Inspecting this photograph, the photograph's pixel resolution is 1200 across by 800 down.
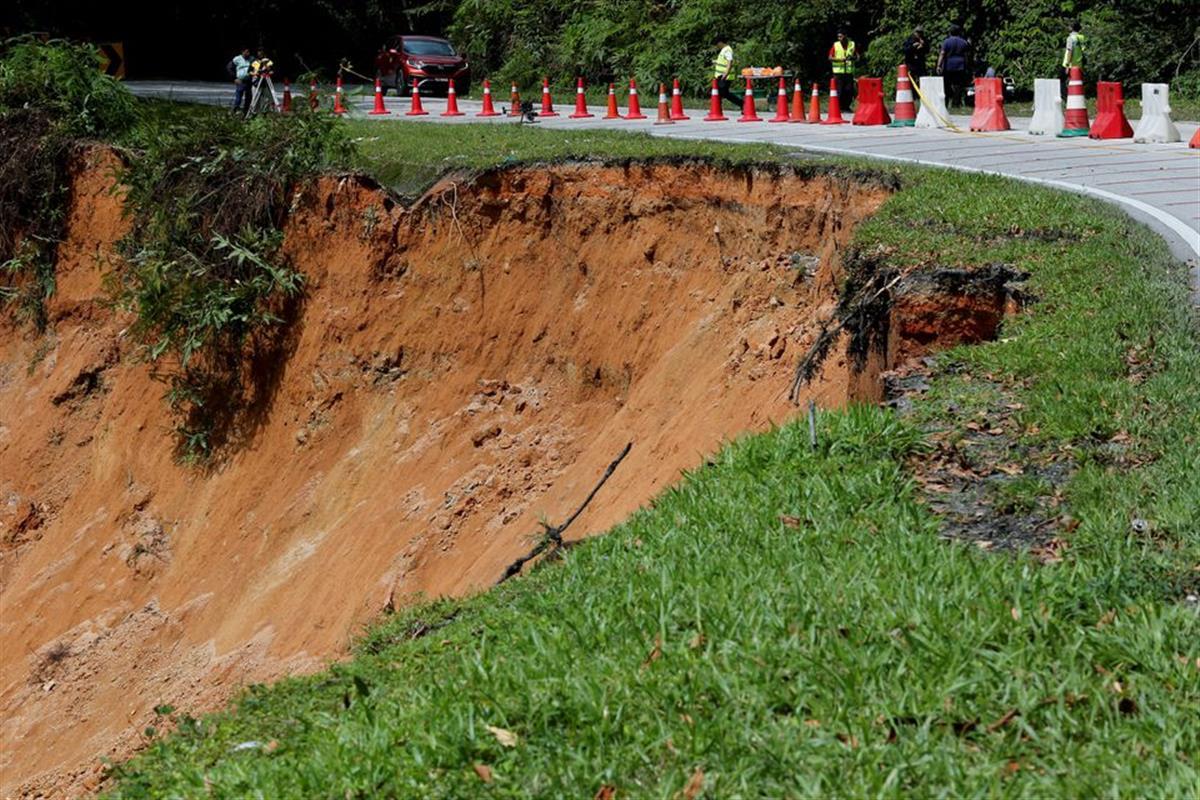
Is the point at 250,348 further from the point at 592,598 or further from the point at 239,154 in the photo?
the point at 592,598

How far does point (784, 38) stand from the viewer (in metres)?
31.0

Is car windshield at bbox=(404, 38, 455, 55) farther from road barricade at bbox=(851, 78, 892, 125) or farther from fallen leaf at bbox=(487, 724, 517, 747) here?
fallen leaf at bbox=(487, 724, 517, 747)

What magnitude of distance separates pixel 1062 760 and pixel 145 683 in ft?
34.8

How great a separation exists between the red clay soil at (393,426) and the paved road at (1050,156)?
7.73ft

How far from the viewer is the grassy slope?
432 centimetres

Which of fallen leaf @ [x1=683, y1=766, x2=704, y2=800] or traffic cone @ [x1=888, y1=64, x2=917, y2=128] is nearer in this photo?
fallen leaf @ [x1=683, y1=766, x2=704, y2=800]

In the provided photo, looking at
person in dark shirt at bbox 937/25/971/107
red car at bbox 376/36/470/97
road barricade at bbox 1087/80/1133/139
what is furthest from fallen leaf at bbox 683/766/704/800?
red car at bbox 376/36/470/97

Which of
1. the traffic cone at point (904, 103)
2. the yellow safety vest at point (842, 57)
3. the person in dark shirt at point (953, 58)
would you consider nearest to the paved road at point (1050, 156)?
the traffic cone at point (904, 103)

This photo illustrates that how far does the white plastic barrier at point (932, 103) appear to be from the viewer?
A: 22.0 m

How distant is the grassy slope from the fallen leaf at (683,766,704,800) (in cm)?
2

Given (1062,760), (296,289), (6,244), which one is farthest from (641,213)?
(1062,760)

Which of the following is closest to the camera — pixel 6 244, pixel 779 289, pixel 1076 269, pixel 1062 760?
pixel 1062 760

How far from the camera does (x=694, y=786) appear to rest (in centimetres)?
429

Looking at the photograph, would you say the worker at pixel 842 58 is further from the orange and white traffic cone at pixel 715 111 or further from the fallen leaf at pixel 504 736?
the fallen leaf at pixel 504 736
